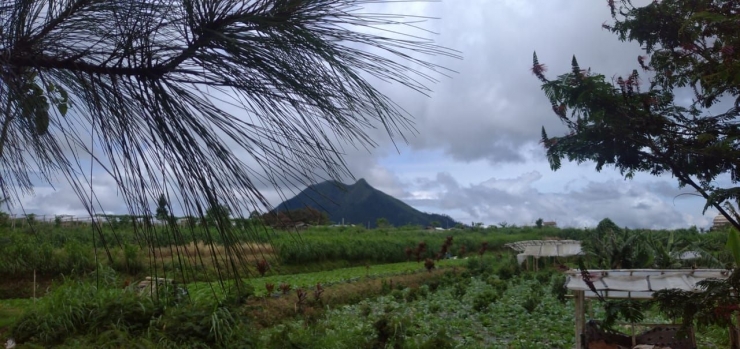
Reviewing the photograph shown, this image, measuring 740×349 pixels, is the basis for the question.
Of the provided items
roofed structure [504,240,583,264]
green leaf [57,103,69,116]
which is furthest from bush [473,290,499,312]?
green leaf [57,103,69,116]

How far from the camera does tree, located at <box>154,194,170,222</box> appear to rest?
103 centimetres

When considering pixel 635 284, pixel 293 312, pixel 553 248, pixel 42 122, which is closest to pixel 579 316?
pixel 635 284

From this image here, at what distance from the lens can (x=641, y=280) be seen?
389 centimetres

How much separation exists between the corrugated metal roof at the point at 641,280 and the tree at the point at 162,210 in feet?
11.0

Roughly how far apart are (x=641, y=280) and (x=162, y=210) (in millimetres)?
3589

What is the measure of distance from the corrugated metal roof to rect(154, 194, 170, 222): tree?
11.0ft

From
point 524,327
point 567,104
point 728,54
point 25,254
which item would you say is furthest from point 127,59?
point 25,254

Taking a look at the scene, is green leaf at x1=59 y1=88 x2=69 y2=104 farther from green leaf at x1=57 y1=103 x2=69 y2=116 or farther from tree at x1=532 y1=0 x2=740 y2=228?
tree at x1=532 y1=0 x2=740 y2=228

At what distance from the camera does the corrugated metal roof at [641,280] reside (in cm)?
376

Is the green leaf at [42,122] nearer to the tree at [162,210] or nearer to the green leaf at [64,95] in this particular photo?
the green leaf at [64,95]

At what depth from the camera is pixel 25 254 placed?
9.89 meters

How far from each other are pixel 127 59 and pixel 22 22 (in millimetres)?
308

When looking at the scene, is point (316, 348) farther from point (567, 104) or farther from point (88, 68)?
point (88, 68)

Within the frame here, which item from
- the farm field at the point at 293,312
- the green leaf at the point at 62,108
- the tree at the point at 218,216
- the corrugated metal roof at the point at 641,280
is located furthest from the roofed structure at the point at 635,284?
the green leaf at the point at 62,108
